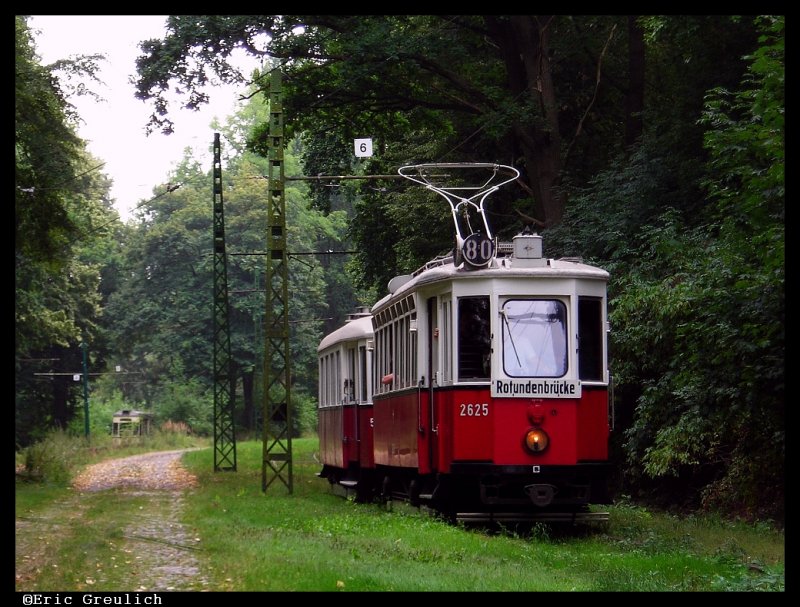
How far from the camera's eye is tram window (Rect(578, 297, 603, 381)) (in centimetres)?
1577

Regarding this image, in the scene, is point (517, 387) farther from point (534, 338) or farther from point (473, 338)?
point (473, 338)

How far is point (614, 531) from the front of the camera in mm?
16266

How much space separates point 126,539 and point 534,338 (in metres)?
5.18

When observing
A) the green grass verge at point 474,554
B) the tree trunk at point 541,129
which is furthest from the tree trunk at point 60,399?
the green grass verge at point 474,554

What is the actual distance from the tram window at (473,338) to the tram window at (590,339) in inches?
42.7

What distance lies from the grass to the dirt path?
0.08 meters

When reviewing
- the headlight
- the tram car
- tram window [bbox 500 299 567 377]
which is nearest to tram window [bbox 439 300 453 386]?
the tram car

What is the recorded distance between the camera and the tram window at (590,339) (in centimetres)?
1577

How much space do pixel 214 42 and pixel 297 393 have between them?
4856 centimetres

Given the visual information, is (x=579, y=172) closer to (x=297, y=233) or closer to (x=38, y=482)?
(x=38, y=482)

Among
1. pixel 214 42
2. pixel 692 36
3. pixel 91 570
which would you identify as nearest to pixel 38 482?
pixel 214 42

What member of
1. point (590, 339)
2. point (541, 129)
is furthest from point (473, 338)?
point (541, 129)

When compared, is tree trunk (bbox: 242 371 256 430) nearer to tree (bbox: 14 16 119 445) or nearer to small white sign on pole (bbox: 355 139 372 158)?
tree (bbox: 14 16 119 445)

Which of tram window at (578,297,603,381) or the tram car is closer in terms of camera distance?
the tram car
